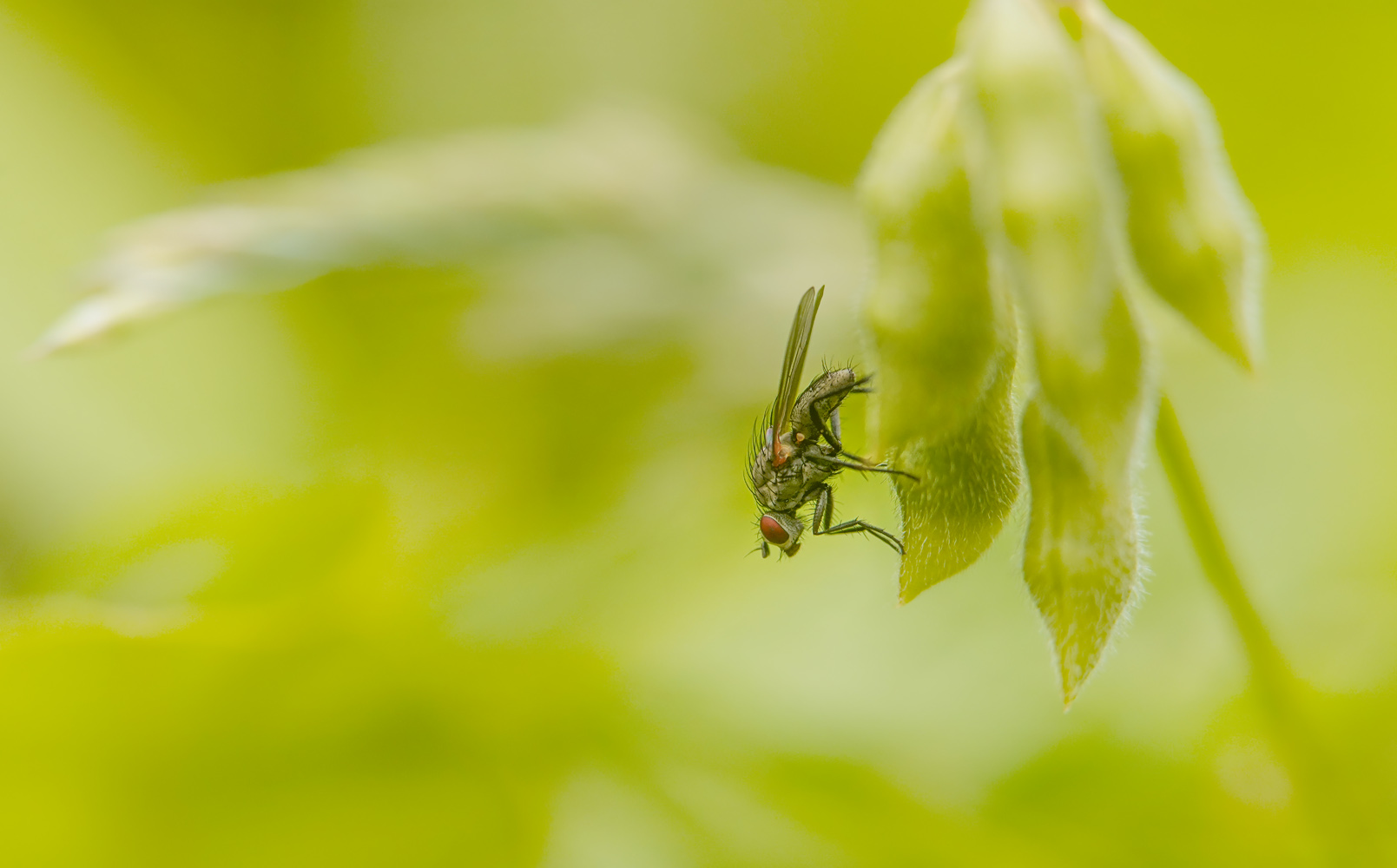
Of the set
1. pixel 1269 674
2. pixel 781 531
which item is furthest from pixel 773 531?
pixel 1269 674

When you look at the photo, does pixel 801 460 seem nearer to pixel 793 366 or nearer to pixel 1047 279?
pixel 793 366

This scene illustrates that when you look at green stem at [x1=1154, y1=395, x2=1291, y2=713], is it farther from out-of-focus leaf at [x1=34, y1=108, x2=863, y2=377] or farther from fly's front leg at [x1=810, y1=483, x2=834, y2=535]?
out-of-focus leaf at [x1=34, y1=108, x2=863, y2=377]

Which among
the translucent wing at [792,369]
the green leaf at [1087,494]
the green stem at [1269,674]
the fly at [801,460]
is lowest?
the green stem at [1269,674]

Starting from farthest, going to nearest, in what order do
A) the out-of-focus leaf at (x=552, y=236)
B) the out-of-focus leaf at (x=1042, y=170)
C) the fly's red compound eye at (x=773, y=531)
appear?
the out-of-focus leaf at (x=552, y=236) < the fly's red compound eye at (x=773, y=531) < the out-of-focus leaf at (x=1042, y=170)

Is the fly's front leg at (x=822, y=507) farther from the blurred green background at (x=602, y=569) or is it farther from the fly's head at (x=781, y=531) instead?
the blurred green background at (x=602, y=569)

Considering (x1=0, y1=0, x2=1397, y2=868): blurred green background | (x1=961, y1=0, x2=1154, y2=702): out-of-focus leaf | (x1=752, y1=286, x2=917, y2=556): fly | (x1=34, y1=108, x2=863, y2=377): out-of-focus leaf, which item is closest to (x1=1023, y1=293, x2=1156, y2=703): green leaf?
(x1=961, y1=0, x2=1154, y2=702): out-of-focus leaf

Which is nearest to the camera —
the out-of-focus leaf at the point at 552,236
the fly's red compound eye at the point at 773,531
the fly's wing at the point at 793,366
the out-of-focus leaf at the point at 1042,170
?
the out-of-focus leaf at the point at 1042,170

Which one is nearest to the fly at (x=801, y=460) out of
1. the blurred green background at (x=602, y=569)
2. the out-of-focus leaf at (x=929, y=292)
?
the blurred green background at (x=602, y=569)
